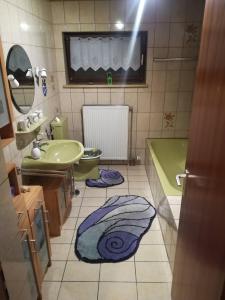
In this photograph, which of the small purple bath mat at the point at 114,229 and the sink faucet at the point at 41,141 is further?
the sink faucet at the point at 41,141

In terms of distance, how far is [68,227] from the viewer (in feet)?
7.55

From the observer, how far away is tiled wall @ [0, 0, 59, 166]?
173cm

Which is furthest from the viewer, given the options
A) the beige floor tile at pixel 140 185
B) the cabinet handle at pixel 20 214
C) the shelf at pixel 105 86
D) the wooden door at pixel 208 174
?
the shelf at pixel 105 86

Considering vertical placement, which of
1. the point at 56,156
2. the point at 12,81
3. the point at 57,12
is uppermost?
the point at 57,12

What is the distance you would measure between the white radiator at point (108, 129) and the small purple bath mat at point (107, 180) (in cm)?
28

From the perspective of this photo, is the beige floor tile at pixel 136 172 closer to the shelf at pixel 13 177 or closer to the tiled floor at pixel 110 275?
the tiled floor at pixel 110 275

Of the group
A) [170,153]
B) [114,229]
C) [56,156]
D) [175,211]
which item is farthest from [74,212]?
[170,153]

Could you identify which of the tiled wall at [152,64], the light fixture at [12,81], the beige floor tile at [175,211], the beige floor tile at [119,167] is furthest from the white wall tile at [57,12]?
the beige floor tile at [175,211]

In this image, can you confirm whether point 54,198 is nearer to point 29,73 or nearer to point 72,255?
point 72,255

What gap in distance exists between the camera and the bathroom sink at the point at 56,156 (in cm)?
194

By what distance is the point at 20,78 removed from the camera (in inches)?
77.0

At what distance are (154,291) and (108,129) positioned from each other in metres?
2.11

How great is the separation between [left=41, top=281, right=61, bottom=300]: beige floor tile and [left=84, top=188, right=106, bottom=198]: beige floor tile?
1.19m

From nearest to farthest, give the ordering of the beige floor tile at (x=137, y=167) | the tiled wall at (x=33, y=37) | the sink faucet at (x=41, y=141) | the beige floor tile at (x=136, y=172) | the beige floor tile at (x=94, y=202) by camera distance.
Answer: the tiled wall at (x=33, y=37), the sink faucet at (x=41, y=141), the beige floor tile at (x=94, y=202), the beige floor tile at (x=136, y=172), the beige floor tile at (x=137, y=167)
